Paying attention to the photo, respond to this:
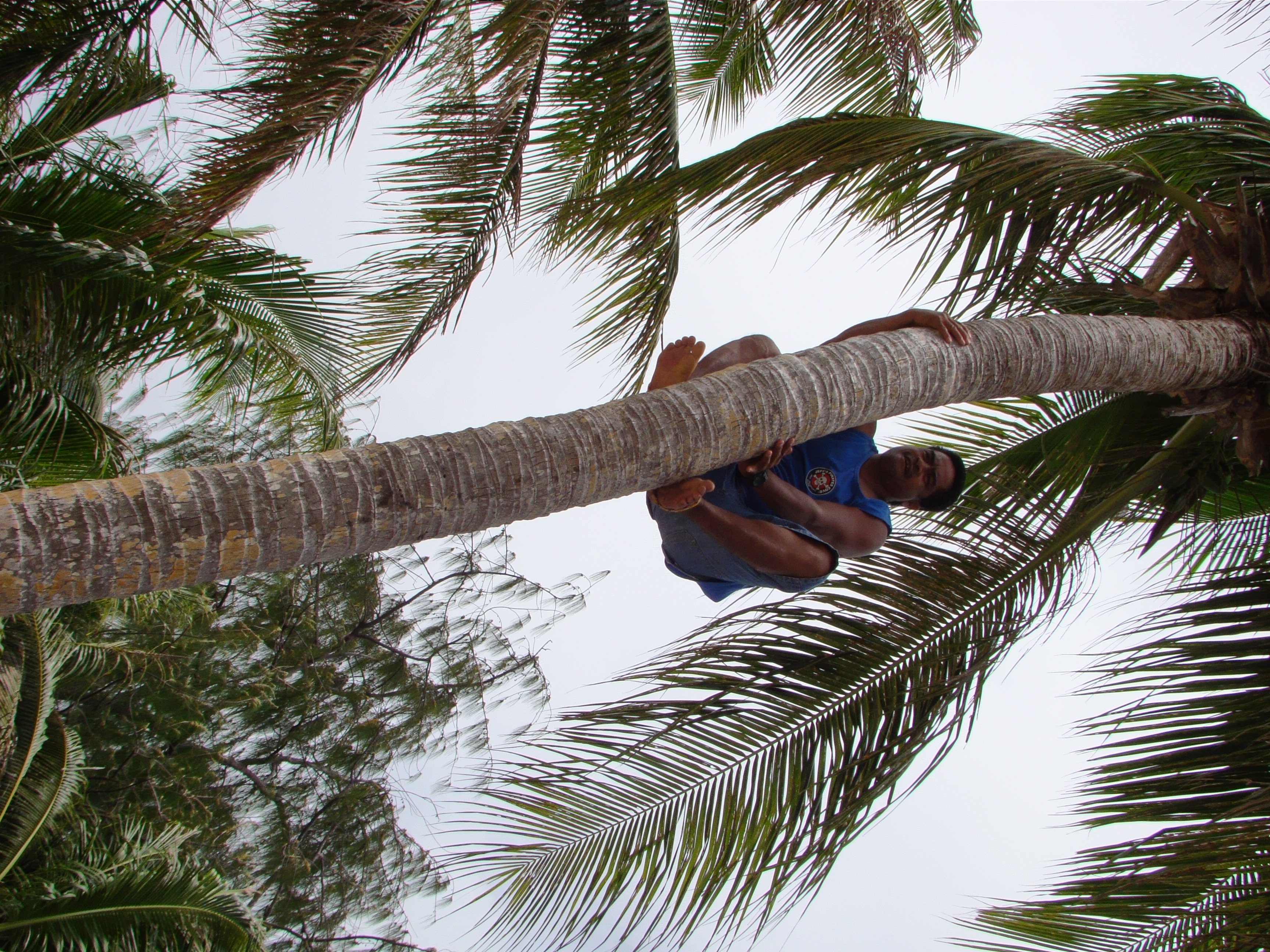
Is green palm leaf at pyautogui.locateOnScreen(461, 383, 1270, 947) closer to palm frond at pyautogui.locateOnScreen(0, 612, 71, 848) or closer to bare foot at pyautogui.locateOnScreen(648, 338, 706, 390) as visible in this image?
bare foot at pyautogui.locateOnScreen(648, 338, 706, 390)

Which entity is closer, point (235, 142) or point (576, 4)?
point (235, 142)

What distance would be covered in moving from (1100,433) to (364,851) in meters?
8.18

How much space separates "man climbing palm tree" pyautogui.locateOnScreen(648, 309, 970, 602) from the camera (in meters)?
2.55

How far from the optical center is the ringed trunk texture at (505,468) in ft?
5.26

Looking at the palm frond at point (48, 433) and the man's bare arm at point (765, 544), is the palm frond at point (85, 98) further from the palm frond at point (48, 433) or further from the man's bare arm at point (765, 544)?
the man's bare arm at point (765, 544)

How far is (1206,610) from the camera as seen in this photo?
3.36 m

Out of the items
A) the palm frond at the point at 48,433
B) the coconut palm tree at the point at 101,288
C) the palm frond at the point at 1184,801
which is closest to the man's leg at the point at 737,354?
the palm frond at the point at 1184,801

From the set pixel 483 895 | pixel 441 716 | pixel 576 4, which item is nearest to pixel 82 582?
pixel 483 895

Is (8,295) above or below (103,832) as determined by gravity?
above

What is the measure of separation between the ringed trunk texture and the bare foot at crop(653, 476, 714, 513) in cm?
6

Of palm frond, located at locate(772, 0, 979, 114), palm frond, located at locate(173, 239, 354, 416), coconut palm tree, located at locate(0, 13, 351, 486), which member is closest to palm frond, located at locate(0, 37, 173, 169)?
coconut palm tree, located at locate(0, 13, 351, 486)

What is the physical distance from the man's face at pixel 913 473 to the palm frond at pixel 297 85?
2855 millimetres

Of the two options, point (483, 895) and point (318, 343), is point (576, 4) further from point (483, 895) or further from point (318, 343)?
point (483, 895)

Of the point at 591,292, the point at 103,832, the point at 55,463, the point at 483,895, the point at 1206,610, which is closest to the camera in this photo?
the point at 483,895
